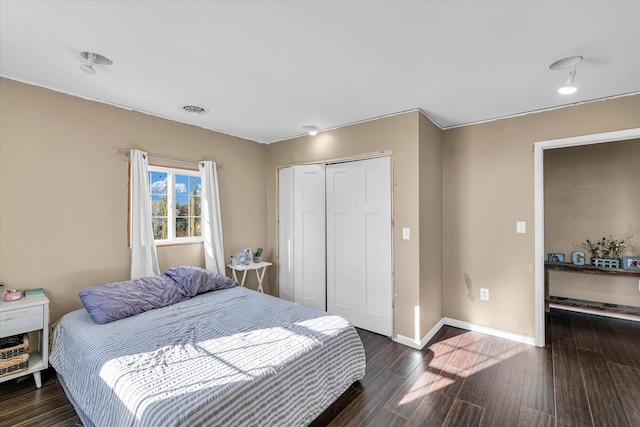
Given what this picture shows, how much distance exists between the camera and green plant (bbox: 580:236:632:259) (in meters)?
3.63

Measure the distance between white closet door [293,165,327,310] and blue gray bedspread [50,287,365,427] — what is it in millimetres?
1236

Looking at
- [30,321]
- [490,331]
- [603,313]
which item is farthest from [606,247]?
[30,321]

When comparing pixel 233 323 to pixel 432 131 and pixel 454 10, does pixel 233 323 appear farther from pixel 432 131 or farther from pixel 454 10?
pixel 432 131

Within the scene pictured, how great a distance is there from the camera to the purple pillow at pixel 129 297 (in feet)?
7.56

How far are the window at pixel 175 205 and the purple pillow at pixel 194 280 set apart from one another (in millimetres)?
487

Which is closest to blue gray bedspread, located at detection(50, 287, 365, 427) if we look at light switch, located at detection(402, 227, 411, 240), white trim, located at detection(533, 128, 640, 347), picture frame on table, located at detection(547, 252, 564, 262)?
light switch, located at detection(402, 227, 411, 240)

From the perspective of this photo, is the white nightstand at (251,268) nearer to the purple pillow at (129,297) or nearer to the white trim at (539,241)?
the purple pillow at (129,297)

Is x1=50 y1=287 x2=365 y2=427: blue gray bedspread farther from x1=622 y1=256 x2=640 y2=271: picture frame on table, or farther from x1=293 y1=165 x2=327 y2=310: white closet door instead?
x1=622 y1=256 x2=640 y2=271: picture frame on table

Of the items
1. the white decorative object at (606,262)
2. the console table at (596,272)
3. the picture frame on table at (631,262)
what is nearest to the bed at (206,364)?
the console table at (596,272)

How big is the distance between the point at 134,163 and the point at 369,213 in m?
2.53

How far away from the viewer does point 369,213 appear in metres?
3.37

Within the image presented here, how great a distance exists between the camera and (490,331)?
331 cm

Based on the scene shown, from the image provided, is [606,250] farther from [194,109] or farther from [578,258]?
[194,109]

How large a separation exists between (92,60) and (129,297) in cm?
183
